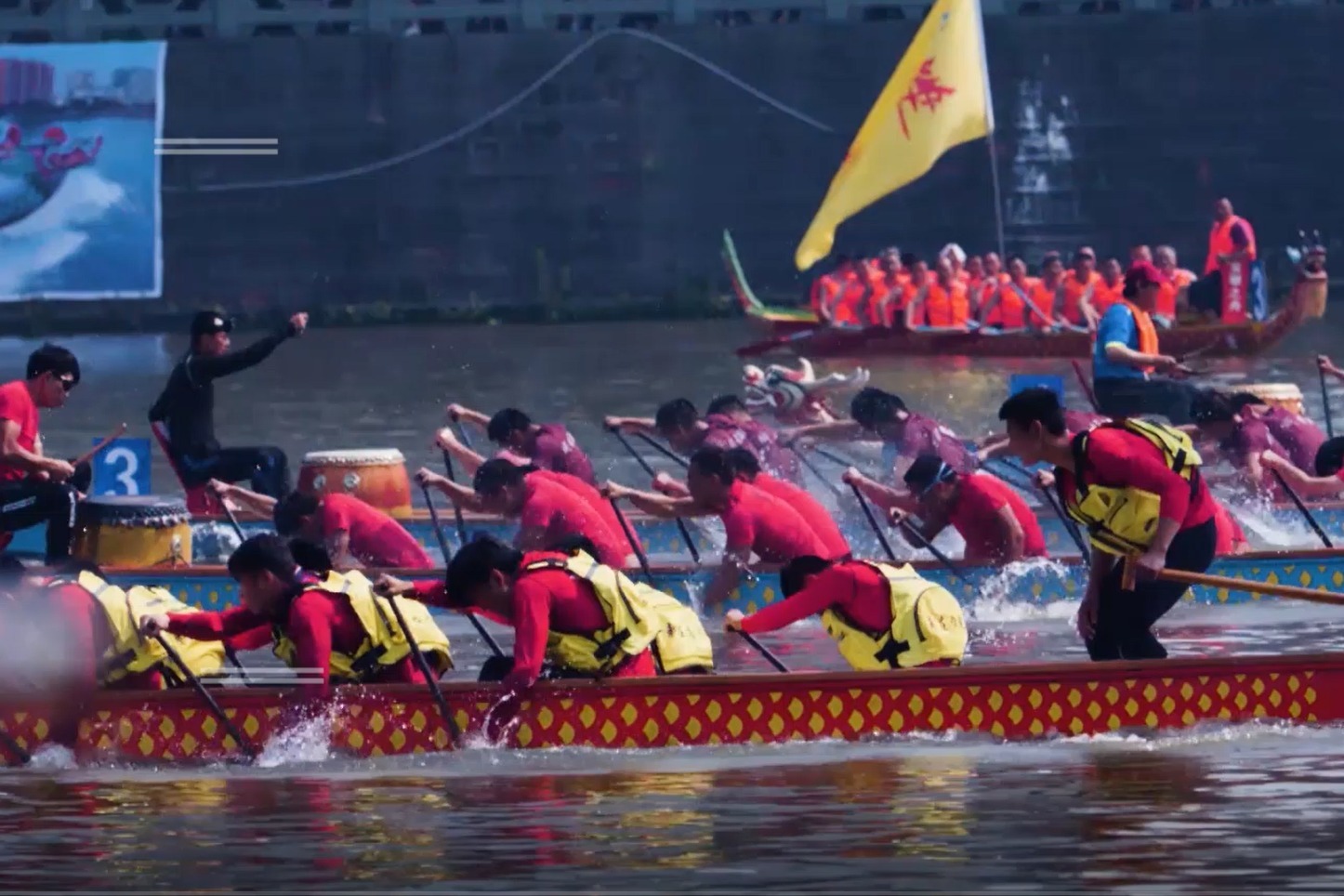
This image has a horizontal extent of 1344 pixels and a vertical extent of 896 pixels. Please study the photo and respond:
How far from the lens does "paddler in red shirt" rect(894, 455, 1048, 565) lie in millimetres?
18922

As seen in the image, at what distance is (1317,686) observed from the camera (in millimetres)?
14477

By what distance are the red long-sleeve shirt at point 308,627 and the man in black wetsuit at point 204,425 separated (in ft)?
24.2

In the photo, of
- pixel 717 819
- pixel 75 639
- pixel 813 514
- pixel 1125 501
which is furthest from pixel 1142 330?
pixel 717 819

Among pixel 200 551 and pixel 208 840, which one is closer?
pixel 208 840

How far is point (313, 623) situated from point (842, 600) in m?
2.25

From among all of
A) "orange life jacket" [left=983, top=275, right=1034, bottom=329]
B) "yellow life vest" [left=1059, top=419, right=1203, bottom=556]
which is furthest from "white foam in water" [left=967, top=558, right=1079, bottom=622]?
"orange life jacket" [left=983, top=275, right=1034, bottom=329]

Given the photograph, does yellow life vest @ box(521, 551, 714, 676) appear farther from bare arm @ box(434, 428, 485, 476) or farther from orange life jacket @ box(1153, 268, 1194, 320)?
orange life jacket @ box(1153, 268, 1194, 320)

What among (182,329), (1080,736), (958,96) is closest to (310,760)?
(1080,736)

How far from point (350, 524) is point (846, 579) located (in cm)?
562

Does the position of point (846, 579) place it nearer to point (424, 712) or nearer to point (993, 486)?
point (424, 712)

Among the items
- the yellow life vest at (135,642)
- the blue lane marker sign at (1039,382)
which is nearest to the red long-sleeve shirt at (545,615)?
the yellow life vest at (135,642)

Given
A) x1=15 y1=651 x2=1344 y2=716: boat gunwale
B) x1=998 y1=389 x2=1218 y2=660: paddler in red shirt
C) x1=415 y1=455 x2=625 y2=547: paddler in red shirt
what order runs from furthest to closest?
x1=415 y1=455 x2=625 y2=547: paddler in red shirt → x1=15 y1=651 x2=1344 y2=716: boat gunwale → x1=998 y1=389 x2=1218 y2=660: paddler in red shirt

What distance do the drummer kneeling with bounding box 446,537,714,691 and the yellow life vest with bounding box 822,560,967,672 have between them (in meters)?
0.66

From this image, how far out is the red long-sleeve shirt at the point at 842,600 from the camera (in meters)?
14.5
